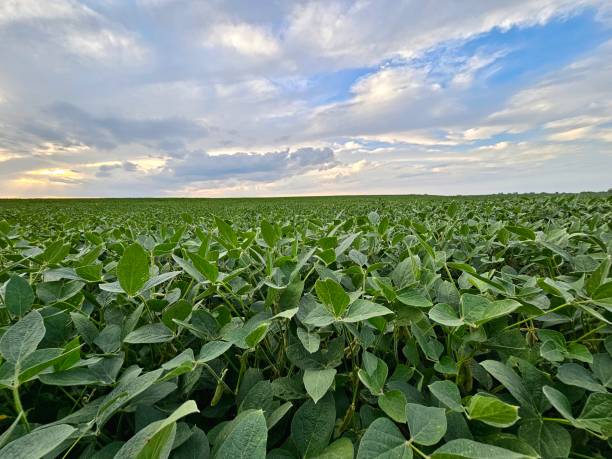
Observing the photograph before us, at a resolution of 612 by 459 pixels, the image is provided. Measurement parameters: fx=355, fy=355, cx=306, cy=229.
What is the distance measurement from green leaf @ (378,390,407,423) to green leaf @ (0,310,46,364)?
27.1 inches

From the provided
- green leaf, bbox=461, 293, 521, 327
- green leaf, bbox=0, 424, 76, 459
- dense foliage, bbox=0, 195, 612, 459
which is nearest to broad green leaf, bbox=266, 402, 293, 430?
dense foliage, bbox=0, 195, 612, 459

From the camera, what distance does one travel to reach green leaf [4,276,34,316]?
0.94 m

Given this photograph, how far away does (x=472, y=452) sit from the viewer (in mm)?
527

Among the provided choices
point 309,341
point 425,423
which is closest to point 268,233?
point 309,341

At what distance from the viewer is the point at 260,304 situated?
1.14 m

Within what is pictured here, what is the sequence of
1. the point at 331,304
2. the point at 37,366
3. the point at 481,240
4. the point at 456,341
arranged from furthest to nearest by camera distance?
the point at 481,240
the point at 456,341
the point at 331,304
the point at 37,366

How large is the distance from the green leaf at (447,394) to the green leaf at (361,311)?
6.5 inches

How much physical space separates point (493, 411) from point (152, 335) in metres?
0.74

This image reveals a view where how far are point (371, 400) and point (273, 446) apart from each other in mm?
245

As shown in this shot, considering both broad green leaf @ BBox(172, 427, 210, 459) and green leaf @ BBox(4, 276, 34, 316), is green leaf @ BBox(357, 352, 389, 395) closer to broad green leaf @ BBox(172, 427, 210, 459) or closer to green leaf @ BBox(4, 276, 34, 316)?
broad green leaf @ BBox(172, 427, 210, 459)

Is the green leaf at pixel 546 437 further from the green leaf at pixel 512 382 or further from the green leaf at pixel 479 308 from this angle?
the green leaf at pixel 479 308

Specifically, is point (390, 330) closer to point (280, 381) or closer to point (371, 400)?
point (371, 400)

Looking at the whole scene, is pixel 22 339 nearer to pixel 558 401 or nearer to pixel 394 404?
pixel 394 404

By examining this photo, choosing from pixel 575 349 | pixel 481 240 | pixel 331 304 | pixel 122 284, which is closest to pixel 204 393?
pixel 122 284
